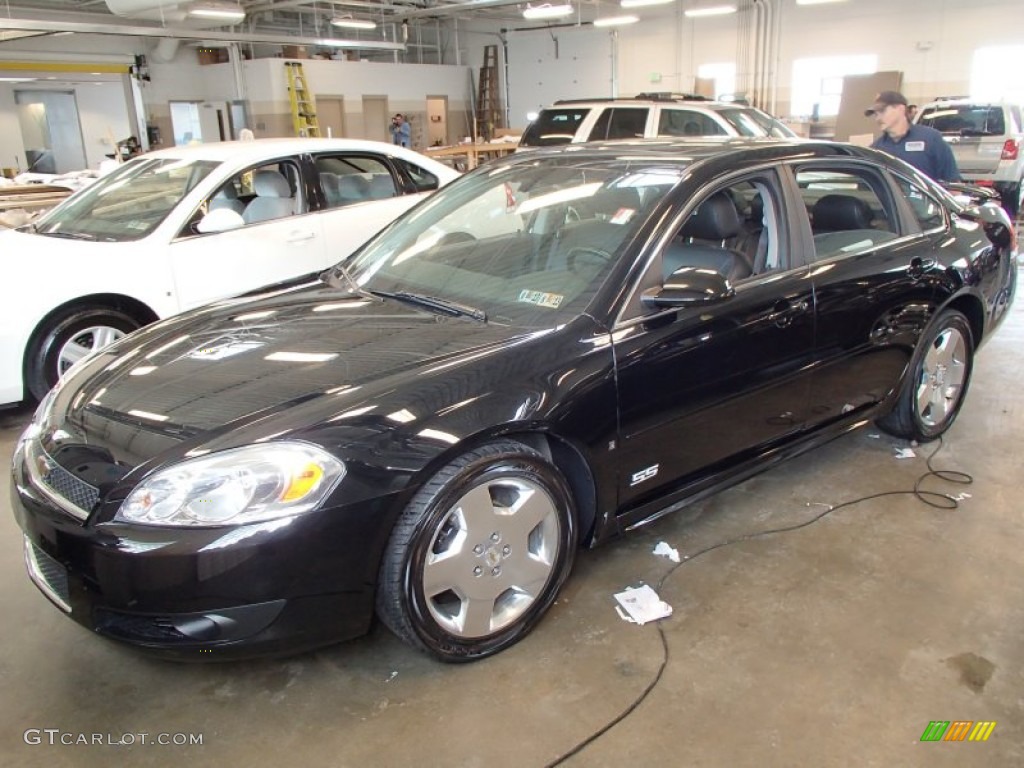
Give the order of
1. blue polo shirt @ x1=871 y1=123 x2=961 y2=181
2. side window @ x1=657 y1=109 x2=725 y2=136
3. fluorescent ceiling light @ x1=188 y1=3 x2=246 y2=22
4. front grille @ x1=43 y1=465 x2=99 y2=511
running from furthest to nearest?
fluorescent ceiling light @ x1=188 y1=3 x2=246 y2=22 < side window @ x1=657 y1=109 x2=725 y2=136 < blue polo shirt @ x1=871 y1=123 x2=961 y2=181 < front grille @ x1=43 y1=465 x2=99 y2=511

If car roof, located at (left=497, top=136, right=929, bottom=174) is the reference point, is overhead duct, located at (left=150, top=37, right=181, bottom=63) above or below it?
above

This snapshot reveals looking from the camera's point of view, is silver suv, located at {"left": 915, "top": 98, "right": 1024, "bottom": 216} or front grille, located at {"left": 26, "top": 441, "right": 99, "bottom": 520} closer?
front grille, located at {"left": 26, "top": 441, "right": 99, "bottom": 520}

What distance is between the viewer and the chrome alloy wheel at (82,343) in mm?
4258

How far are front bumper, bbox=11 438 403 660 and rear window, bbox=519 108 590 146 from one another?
797 centimetres

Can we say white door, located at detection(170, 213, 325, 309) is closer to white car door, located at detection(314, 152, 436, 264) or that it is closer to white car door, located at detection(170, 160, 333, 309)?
white car door, located at detection(170, 160, 333, 309)

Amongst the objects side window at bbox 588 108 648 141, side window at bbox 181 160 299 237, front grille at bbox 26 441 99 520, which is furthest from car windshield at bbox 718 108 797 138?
front grille at bbox 26 441 99 520

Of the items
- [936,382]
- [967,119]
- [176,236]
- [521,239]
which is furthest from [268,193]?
[967,119]

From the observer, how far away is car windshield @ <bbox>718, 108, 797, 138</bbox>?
341 inches

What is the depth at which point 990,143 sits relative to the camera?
36.1ft

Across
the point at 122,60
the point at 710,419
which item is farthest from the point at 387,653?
A: the point at 122,60

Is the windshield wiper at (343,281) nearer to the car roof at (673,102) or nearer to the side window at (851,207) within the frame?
the side window at (851,207)

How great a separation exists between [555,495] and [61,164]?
21.6 m

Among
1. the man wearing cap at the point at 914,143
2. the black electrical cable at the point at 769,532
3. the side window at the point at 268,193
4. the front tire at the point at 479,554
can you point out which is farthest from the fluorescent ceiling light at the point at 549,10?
the front tire at the point at 479,554

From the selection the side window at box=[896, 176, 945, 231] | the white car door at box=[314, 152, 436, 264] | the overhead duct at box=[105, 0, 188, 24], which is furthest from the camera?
the overhead duct at box=[105, 0, 188, 24]
